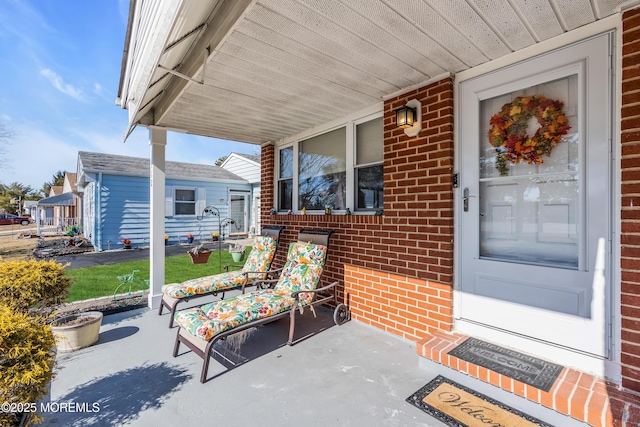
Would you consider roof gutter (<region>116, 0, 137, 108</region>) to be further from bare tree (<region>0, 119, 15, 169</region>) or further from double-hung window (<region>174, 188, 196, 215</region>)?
bare tree (<region>0, 119, 15, 169</region>)

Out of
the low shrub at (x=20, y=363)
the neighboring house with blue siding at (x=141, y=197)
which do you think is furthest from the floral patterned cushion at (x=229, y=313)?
the neighboring house with blue siding at (x=141, y=197)

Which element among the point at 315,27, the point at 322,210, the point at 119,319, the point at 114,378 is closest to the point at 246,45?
the point at 315,27

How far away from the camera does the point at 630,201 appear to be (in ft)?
6.64

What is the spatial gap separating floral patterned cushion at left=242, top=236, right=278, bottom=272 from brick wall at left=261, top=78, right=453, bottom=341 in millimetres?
1243

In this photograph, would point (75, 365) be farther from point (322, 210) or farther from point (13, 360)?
point (322, 210)

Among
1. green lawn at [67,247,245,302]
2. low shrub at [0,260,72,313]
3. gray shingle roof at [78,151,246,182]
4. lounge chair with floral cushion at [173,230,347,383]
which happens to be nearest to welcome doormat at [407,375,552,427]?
lounge chair with floral cushion at [173,230,347,383]

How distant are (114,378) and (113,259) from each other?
7648 millimetres

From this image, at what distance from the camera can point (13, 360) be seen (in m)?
1.38

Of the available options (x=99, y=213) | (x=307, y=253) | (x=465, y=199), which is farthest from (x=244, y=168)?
(x=465, y=199)

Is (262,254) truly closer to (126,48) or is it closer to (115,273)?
(126,48)

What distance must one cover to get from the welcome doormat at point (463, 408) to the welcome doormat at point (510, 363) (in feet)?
0.77

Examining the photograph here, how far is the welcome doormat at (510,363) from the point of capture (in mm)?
2230

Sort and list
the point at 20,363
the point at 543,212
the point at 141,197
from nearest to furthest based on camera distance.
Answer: the point at 20,363, the point at 543,212, the point at 141,197

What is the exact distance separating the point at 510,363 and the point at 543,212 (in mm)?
1360
